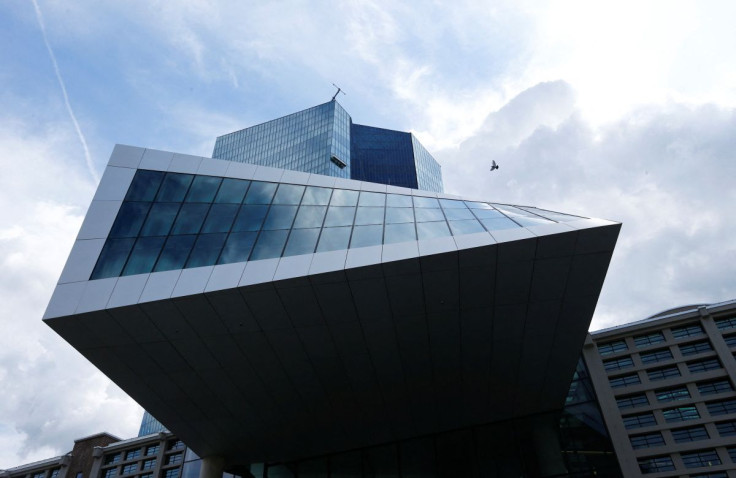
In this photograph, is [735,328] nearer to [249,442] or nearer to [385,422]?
[385,422]

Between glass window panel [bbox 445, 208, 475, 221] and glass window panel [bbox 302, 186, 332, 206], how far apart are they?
4664 mm

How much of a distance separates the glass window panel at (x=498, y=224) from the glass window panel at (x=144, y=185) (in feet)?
43.2

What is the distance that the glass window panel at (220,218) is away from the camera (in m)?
19.7

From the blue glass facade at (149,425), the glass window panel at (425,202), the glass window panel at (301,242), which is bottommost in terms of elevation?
the glass window panel at (301,242)

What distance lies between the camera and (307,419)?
2391 centimetres

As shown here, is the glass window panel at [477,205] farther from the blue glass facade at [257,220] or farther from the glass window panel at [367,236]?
the glass window panel at [367,236]

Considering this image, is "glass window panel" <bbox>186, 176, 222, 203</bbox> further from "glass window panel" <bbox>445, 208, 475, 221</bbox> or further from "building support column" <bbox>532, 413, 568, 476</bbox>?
"building support column" <bbox>532, 413, 568, 476</bbox>

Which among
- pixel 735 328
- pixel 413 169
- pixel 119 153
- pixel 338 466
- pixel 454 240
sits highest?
pixel 413 169

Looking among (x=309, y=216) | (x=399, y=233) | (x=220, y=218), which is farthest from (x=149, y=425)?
(x=399, y=233)

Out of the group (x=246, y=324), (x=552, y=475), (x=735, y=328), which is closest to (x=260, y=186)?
(x=246, y=324)

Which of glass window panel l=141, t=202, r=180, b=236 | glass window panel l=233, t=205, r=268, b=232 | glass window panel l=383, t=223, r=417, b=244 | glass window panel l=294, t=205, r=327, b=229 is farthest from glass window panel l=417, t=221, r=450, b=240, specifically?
glass window panel l=141, t=202, r=180, b=236

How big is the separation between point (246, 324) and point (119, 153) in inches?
398

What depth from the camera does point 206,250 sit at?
18.8 m

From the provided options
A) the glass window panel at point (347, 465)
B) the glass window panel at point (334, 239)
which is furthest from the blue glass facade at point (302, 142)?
the glass window panel at point (334, 239)
